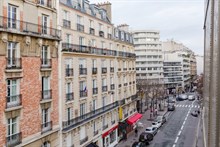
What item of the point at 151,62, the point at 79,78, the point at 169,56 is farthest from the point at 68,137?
the point at 169,56

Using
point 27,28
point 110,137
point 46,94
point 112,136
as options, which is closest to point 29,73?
point 46,94

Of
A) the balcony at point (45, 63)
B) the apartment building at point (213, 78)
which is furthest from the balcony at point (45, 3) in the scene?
the apartment building at point (213, 78)

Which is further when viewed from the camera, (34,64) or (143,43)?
(143,43)

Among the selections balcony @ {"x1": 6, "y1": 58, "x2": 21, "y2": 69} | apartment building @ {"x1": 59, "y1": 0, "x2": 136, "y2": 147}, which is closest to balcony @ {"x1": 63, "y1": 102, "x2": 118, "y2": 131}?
apartment building @ {"x1": 59, "y1": 0, "x2": 136, "y2": 147}

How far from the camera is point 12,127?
1591 cm

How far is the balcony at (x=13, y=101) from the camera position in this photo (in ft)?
50.7

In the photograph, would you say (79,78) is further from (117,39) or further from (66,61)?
(117,39)

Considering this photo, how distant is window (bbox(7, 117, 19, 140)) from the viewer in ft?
50.9

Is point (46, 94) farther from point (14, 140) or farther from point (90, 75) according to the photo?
point (90, 75)

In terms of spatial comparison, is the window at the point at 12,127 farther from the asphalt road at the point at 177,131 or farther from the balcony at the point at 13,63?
the asphalt road at the point at 177,131

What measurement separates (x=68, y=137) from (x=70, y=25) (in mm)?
10126

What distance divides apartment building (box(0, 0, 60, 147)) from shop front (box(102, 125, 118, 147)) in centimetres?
988

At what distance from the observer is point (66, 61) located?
21953mm

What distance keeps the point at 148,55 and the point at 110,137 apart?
47332 mm
